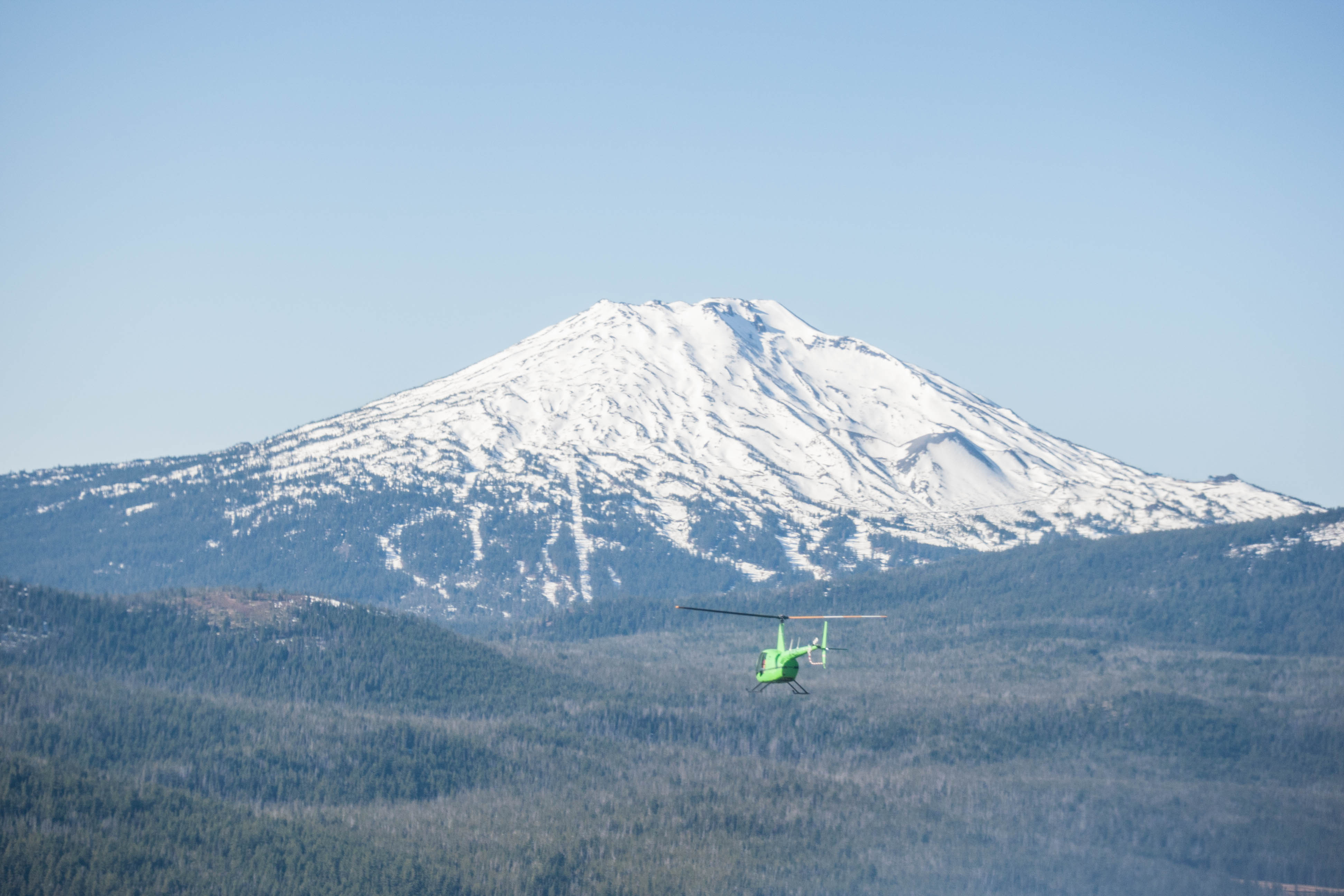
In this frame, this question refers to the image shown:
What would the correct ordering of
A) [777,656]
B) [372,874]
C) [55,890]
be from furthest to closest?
[372,874] → [55,890] → [777,656]

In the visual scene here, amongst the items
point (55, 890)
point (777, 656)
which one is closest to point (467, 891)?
point (55, 890)

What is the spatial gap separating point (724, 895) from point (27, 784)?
302 ft

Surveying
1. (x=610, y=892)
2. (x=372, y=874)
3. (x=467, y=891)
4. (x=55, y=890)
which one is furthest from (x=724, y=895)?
(x=55, y=890)

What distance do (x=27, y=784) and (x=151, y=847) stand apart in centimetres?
1886

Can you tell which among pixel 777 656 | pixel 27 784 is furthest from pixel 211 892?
pixel 777 656

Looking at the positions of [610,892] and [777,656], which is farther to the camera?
[610,892]

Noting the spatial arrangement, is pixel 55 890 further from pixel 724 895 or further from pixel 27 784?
pixel 724 895

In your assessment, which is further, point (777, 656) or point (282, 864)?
Result: point (282, 864)

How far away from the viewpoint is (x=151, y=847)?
197 metres

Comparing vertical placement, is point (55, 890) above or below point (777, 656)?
below

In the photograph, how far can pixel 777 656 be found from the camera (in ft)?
404

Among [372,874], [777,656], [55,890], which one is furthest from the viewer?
[372,874]

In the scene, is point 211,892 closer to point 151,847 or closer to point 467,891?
point 151,847

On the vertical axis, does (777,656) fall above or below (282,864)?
above
